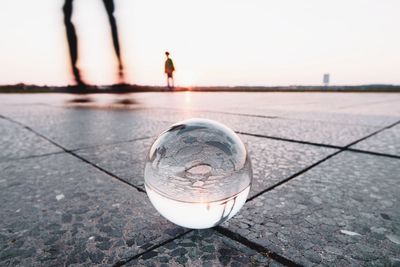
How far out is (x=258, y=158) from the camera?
221 cm

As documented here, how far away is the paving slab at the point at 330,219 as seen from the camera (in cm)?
102

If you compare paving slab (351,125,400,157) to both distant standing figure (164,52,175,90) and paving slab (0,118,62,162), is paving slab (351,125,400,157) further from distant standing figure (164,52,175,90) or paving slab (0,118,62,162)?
distant standing figure (164,52,175,90)

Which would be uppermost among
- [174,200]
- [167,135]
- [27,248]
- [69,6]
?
[69,6]

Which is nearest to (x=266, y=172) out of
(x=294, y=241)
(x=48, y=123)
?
(x=294, y=241)

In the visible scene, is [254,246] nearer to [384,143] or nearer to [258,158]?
[258,158]

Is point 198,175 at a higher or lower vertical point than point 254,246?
higher

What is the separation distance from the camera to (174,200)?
1038 mm

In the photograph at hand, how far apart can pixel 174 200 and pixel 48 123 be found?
3790 millimetres

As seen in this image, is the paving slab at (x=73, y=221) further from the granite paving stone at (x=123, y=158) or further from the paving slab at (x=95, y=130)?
the paving slab at (x=95, y=130)

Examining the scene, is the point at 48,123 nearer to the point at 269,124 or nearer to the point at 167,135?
the point at 269,124

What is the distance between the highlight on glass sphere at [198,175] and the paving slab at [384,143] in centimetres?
180

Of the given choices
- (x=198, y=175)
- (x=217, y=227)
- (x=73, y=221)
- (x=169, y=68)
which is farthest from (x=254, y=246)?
(x=169, y=68)

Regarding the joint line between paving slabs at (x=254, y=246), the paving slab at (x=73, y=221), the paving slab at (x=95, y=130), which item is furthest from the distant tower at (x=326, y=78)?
the joint line between paving slabs at (x=254, y=246)

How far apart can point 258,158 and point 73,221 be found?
1422mm
